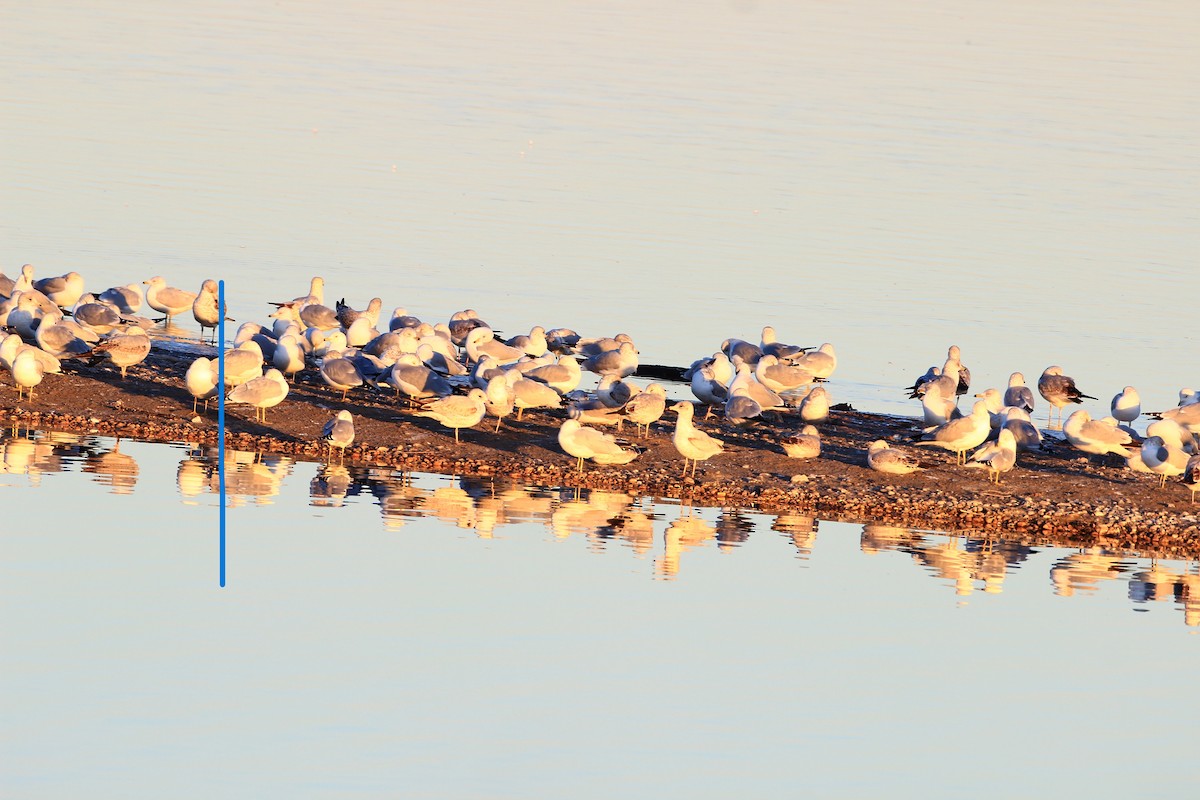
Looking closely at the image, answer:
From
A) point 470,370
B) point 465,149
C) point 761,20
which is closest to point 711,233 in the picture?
point 465,149

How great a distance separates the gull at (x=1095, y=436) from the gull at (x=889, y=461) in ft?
5.09

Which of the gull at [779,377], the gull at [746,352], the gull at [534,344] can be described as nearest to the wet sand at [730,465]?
the gull at [779,377]

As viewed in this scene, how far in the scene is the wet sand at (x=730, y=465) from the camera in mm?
15797

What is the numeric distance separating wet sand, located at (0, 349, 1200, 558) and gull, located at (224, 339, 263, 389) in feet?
1.00

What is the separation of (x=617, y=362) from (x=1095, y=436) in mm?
5157

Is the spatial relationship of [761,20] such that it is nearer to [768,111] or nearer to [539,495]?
[768,111]

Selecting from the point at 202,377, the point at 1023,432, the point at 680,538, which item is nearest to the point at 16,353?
the point at 202,377

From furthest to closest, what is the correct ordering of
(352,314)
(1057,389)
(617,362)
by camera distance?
(352,314) → (617,362) → (1057,389)

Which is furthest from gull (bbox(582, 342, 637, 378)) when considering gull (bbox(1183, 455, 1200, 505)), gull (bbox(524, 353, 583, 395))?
gull (bbox(1183, 455, 1200, 505))

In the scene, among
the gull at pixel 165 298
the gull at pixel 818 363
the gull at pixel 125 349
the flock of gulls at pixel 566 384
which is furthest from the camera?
the gull at pixel 165 298

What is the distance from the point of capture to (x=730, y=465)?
55.2 ft

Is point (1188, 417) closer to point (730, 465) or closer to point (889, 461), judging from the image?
point (889, 461)

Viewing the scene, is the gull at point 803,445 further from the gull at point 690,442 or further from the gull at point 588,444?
the gull at point 588,444

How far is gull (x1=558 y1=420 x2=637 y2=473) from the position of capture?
16375 mm
